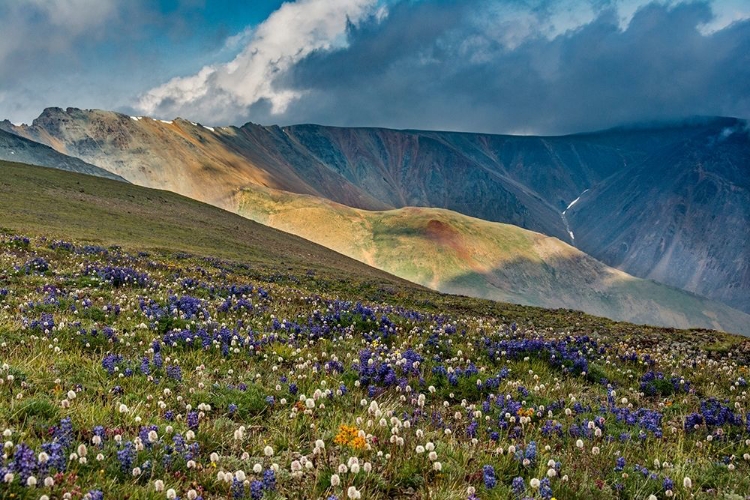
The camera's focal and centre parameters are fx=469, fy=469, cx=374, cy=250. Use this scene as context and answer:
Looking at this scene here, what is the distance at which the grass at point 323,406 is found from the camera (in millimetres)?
4918

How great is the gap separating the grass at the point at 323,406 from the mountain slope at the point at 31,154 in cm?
16491

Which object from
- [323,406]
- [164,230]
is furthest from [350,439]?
[164,230]

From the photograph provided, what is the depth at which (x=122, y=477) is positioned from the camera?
4582mm

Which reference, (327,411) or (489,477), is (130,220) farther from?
(489,477)

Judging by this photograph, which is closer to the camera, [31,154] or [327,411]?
[327,411]

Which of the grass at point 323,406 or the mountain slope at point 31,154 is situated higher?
the mountain slope at point 31,154

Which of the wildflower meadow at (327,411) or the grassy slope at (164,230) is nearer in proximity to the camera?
the wildflower meadow at (327,411)

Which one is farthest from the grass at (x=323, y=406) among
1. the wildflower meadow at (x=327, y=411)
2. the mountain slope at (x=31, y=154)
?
the mountain slope at (x=31, y=154)

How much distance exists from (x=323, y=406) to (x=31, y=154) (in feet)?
630

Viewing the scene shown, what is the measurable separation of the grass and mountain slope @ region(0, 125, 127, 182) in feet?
541

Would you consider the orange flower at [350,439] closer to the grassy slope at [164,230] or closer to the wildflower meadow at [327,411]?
the wildflower meadow at [327,411]

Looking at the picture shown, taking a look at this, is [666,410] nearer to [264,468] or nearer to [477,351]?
[477,351]

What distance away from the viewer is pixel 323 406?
6.86 metres

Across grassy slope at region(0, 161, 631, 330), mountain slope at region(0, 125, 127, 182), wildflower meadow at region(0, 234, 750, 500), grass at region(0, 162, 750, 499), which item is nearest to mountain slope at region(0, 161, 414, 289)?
grassy slope at region(0, 161, 631, 330)
